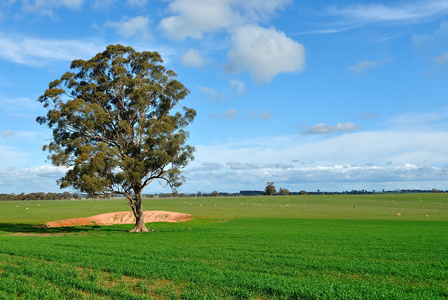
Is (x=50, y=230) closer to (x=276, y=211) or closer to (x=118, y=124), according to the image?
(x=118, y=124)

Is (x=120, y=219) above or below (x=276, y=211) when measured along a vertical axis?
above

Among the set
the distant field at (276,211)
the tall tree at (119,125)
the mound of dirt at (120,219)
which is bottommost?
the distant field at (276,211)

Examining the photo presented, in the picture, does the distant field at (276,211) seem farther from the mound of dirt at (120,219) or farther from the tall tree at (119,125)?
the tall tree at (119,125)

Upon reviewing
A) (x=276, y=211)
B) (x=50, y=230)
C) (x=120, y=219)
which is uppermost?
(x=50, y=230)

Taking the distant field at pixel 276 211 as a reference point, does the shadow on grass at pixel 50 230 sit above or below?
above

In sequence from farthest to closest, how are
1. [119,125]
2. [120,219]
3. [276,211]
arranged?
[276,211] → [120,219] → [119,125]

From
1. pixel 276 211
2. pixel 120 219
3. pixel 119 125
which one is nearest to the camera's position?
pixel 119 125

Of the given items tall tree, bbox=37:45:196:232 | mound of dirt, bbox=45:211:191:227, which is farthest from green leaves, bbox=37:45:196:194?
mound of dirt, bbox=45:211:191:227

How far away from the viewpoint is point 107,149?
39344 mm

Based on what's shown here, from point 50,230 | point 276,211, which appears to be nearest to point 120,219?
point 50,230

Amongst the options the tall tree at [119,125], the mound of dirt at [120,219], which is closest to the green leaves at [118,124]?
the tall tree at [119,125]

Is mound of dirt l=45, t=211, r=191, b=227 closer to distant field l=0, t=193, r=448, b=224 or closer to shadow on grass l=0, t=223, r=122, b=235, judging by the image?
shadow on grass l=0, t=223, r=122, b=235

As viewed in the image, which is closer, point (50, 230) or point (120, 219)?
point (50, 230)

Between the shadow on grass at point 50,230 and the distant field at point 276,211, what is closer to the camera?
the shadow on grass at point 50,230
